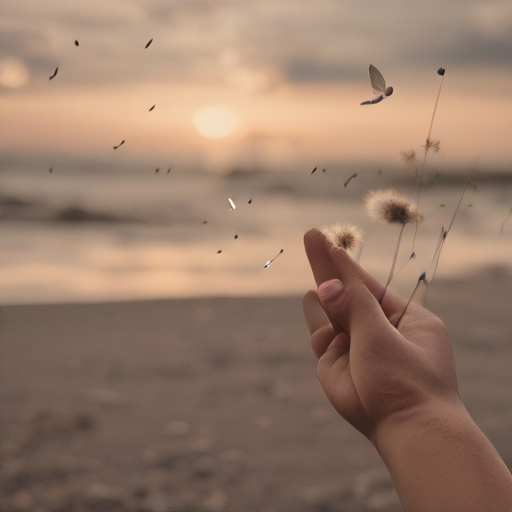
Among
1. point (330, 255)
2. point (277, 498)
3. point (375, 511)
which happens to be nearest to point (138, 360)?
point (277, 498)

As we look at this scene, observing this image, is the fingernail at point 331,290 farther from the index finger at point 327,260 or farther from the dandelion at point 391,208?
the dandelion at point 391,208

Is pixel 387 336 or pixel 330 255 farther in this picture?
pixel 330 255

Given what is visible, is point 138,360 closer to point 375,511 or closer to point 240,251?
point 375,511

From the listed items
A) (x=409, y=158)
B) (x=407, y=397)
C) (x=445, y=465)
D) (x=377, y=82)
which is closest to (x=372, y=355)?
(x=407, y=397)

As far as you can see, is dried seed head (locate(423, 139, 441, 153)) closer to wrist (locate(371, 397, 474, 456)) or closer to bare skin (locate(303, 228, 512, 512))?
bare skin (locate(303, 228, 512, 512))

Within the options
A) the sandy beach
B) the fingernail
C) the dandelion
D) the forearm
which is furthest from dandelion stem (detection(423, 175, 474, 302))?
the sandy beach

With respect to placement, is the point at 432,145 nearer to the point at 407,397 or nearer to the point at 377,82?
the point at 377,82
